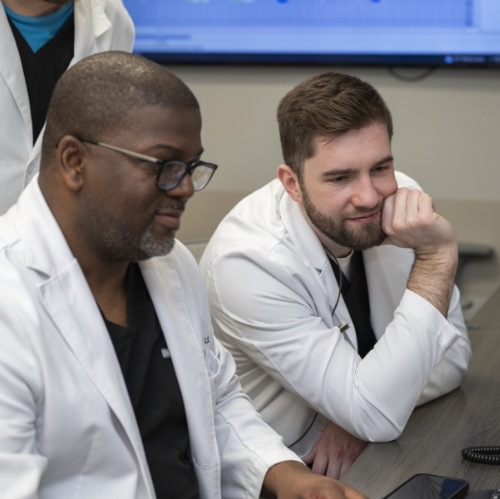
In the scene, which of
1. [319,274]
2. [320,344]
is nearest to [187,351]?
[320,344]

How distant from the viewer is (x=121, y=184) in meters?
1.52

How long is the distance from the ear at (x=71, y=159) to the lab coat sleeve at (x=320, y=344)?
77 centimetres

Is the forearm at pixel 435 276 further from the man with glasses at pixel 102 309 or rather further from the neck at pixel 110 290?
the neck at pixel 110 290

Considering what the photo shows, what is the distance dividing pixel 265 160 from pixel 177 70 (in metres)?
0.48

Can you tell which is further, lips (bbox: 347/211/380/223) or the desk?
lips (bbox: 347/211/380/223)

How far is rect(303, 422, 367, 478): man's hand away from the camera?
2160mm

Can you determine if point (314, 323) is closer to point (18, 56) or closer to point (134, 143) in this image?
point (134, 143)

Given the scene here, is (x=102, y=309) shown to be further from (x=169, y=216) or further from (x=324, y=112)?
(x=324, y=112)

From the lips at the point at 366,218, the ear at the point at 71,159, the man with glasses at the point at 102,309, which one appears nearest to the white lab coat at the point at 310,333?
the lips at the point at 366,218

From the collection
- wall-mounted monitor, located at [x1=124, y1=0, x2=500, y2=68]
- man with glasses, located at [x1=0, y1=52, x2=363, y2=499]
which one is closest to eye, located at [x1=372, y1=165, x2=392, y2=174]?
man with glasses, located at [x1=0, y1=52, x2=363, y2=499]

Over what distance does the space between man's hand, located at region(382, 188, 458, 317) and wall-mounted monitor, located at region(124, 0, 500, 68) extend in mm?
1431

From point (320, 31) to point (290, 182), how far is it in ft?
4.82

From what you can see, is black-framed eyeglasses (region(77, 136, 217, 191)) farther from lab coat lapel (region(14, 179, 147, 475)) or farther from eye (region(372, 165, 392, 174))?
eye (region(372, 165, 392, 174))

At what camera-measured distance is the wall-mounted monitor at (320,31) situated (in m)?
3.56
